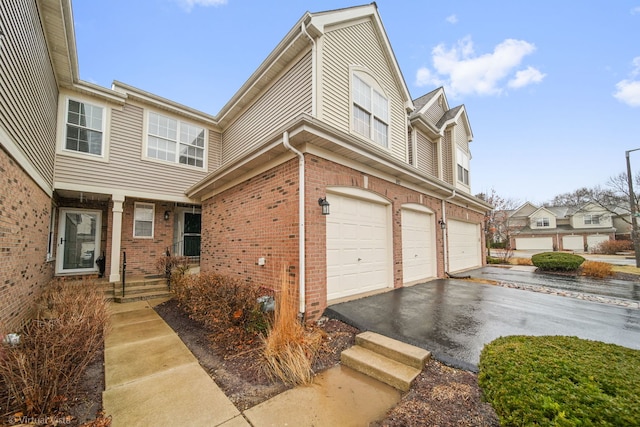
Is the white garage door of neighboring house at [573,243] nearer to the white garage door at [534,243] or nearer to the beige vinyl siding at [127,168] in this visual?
the white garage door at [534,243]

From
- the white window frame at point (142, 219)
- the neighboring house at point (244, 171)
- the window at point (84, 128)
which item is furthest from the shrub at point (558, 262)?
the window at point (84, 128)

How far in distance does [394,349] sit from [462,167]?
12.6m

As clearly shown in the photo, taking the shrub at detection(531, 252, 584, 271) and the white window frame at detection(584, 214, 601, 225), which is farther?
the white window frame at detection(584, 214, 601, 225)

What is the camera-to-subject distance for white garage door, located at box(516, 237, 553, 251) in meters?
33.6

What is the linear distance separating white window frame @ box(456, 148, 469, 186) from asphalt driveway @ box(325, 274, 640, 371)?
303 inches

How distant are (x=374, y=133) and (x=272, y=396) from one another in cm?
722

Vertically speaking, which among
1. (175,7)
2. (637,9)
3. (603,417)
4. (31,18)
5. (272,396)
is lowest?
(272,396)

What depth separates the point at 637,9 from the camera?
775cm

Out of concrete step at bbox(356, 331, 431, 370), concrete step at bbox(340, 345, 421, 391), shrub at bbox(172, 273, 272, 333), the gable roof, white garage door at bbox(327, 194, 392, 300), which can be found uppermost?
the gable roof

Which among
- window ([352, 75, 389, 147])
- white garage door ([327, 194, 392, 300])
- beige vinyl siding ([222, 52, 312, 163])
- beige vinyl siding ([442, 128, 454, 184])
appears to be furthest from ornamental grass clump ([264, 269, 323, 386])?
beige vinyl siding ([442, 128, 454, 184])

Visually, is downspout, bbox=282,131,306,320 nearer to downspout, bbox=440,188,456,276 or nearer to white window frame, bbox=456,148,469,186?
downspout, bbox=440,188,456,276

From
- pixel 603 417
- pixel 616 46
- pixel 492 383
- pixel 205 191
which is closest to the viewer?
pixel 603 417

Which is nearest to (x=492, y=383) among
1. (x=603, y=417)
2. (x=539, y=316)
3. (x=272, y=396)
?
(x=603, y=417)

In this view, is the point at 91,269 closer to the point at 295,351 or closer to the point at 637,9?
the point at 295,351
